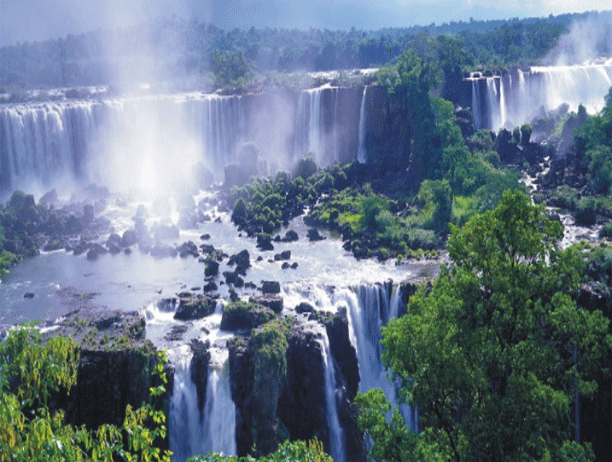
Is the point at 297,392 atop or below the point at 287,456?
below

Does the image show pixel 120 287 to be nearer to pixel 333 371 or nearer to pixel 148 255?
pixel 148 255

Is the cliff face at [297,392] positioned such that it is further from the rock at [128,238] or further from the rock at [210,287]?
the rock at [128,238]

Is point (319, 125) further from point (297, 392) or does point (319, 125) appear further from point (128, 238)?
point (297, 392)

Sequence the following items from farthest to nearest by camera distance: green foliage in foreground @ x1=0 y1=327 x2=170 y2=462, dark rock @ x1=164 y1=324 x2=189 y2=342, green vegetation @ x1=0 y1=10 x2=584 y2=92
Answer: green vegetation @ x1=0 y1=10 x2=584 y2=92, dark rock @ x1=164 y1=324 x2=189 y2=342, green foliage in foreground @ x1=0 y1=327 x2=170 y2=462

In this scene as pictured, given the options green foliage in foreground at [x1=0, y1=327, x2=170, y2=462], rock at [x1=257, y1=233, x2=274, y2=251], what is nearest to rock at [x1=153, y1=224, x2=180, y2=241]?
rock at [x1=257, y1=233, x2=274, y2=251]

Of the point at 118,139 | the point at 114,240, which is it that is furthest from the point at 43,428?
the point at 118,139

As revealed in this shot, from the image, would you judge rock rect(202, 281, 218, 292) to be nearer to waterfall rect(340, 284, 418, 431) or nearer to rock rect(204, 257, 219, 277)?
rock rect(204, 257, 219, 277)

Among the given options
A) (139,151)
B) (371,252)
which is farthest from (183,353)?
(139,151)
